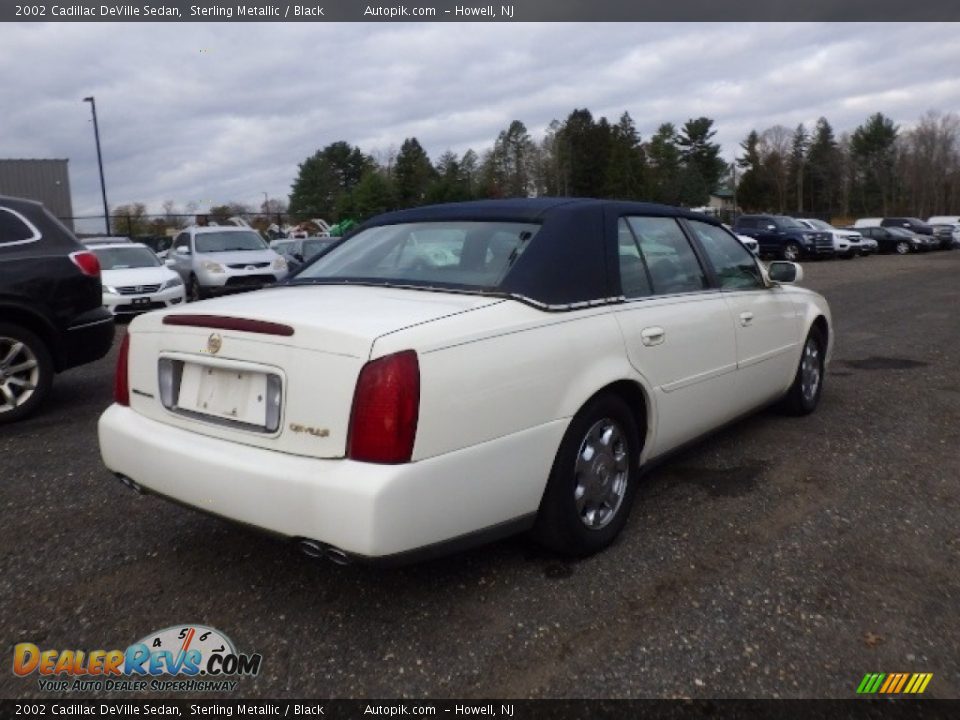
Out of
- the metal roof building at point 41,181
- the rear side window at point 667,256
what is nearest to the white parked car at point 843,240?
the rear side window at point 667,256

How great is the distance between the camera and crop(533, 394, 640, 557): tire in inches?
121

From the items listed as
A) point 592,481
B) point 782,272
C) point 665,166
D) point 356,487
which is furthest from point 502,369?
point 665,166

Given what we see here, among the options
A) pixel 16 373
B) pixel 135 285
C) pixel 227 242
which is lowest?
pixel 16 373

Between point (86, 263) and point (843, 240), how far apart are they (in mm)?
29227

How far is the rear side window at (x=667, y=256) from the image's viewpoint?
3.88 m

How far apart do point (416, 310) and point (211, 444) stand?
878 mm

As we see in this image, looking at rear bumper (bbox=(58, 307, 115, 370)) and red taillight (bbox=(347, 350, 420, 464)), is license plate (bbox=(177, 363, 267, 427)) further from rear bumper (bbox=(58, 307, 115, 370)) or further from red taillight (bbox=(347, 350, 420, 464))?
rear bumper (bbox=(58, 307, 115, 370))

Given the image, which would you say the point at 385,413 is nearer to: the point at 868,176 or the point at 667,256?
the point at 667,256

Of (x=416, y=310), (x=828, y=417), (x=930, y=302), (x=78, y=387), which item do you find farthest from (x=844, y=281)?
(x=416, y=310)

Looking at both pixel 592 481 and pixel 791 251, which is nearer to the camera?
pixel 592 481

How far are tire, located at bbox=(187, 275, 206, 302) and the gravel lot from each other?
414 inches

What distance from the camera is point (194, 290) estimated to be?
49.5 ft
